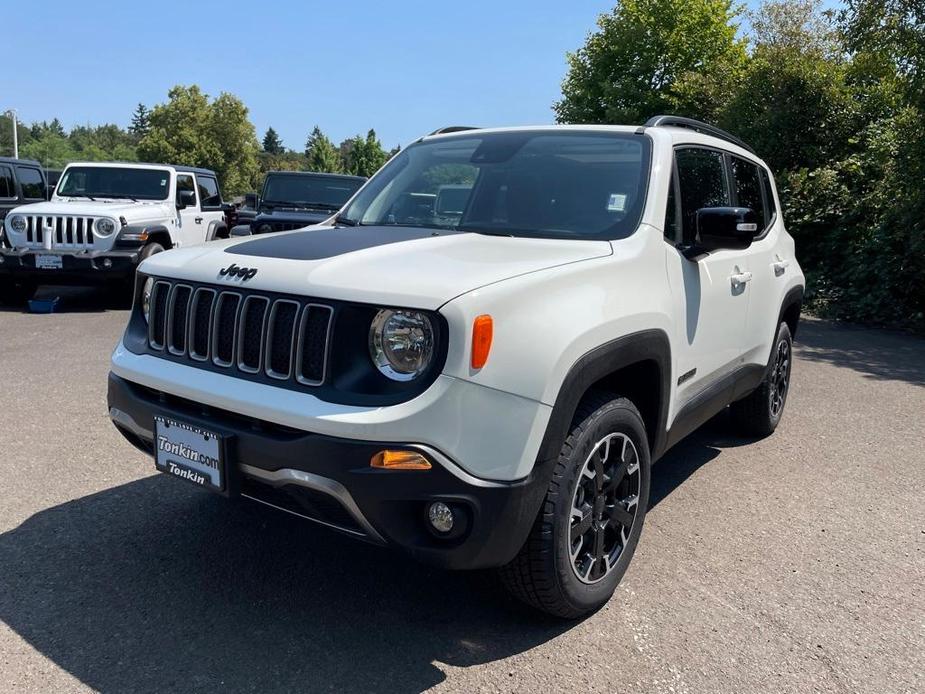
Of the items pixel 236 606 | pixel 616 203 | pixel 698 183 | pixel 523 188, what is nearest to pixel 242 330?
pixel 236 606

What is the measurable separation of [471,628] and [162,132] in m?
53.0

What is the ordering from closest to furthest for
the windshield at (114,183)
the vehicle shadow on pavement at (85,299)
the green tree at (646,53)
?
the vehicle shadow on pavement at (85,299), the windshield at (114,183), the green tree at (646,53)

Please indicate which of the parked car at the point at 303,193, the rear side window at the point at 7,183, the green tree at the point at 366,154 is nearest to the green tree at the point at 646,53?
the parked car at the point at 303,193

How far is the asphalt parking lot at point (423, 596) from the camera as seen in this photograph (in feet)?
8.48

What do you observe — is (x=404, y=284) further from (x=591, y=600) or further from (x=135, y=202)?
(x=135, y=202)

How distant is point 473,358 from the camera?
7.55 feet

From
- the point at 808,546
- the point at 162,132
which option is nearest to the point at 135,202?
the point at 808,546

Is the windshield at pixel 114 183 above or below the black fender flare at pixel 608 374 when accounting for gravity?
above

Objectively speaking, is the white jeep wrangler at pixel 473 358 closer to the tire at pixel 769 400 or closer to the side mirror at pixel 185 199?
the tire at pixel 769 400

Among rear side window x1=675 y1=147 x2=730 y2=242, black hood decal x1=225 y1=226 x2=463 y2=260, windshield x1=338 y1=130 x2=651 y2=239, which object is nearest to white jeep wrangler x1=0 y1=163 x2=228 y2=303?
windshield x1=338 y1=130 x2=651 y2=239

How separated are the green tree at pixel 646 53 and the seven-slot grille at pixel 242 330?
27.1m

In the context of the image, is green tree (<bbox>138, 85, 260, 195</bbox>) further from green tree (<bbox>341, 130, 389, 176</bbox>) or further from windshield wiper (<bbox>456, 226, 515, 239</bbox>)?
windshield wiper (<bbox>456, 226, 515, 239</bbox>)

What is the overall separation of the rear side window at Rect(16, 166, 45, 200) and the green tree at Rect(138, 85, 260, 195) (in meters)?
39.5

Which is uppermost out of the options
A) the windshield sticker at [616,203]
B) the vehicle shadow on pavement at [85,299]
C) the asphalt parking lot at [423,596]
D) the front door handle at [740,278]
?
the windshield sticker at [616,203]
